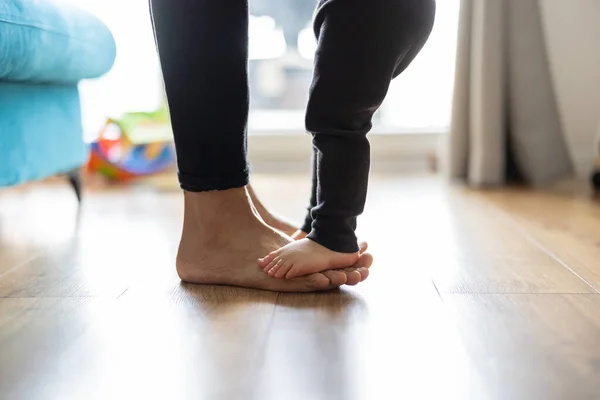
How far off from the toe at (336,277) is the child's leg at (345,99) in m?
0.01

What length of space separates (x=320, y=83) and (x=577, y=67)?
1666 mm

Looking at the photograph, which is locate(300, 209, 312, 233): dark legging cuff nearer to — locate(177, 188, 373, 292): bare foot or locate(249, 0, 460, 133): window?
locate(177, 188, 373, 292): bare foot

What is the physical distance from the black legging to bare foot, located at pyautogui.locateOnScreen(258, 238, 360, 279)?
1 centimetres

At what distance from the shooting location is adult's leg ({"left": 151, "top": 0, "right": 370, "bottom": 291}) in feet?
2.91

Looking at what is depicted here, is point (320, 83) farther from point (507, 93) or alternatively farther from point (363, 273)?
point (507, 93)

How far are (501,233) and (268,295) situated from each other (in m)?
0.63

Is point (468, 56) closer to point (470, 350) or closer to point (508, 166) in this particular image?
point (508, 166)

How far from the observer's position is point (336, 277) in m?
0.92

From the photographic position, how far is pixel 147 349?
72cm

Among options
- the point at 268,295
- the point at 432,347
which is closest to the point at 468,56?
the point at 268,295

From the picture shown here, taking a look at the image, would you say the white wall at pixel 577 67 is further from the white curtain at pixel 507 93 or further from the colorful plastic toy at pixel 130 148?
the colorful plastic toy at pixel 130 148

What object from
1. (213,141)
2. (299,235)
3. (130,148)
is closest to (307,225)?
(299,235)

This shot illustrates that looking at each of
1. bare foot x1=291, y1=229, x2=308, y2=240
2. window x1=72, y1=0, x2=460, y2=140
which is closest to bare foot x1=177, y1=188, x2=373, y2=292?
bare foot x1=291, y1=229, x2=308, y2=240

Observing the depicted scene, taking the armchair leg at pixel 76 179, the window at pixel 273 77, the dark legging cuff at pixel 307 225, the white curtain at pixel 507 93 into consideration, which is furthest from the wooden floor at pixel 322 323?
the window at pixel 273 77
